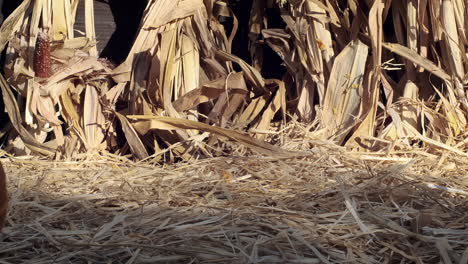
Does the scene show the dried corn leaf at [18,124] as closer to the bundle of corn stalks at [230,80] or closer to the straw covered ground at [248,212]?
the bundle of corn stalks at [230,80]

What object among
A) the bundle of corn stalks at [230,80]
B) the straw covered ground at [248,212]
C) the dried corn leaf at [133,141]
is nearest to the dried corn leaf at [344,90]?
the bundle of corn stalks at [230,80]

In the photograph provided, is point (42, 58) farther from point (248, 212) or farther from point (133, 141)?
point (248, 212)

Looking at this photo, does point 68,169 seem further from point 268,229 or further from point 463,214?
point 463,214

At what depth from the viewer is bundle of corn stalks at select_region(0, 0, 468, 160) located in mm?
1990

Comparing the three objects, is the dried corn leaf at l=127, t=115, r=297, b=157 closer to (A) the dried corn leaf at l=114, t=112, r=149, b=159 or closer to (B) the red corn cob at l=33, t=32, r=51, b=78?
(A) the dried corn leaf at l=114, t=112, r=149, b=159

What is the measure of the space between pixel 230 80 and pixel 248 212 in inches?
30.4

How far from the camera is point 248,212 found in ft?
4.43

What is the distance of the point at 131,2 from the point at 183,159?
29.1 inches

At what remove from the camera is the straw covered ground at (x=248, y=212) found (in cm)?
117

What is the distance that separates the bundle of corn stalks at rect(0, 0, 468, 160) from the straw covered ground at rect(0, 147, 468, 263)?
0.62 ft

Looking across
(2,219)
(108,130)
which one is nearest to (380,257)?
(2,219)

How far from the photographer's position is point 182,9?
2.21 m

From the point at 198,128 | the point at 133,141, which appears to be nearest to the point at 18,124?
the point at 133,141

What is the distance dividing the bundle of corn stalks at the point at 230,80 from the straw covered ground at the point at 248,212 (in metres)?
0.19
